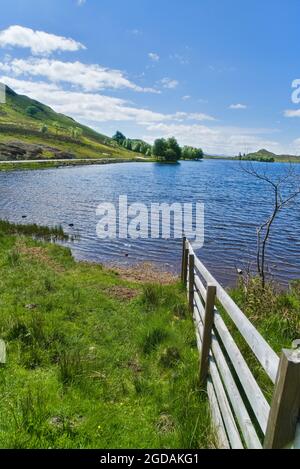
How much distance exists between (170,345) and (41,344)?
260cm

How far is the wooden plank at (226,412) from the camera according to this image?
379 centimetres

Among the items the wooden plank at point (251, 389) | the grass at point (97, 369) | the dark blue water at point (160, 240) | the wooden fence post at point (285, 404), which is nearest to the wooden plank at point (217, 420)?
the grass at point (97, 369)

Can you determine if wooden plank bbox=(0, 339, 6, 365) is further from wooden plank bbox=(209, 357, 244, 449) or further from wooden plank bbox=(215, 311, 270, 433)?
wooden plank bbox=(215, 311, 270, 433)

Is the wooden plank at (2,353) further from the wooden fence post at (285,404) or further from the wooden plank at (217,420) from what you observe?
the wooden fence post at (285,404)

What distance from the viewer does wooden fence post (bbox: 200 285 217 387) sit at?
556cm

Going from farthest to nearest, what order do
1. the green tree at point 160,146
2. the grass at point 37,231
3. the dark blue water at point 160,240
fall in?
the green tree at point 160,146
the grass at point 37,231
the dark blue water at point 160,240

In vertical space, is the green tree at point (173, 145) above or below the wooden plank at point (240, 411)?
above

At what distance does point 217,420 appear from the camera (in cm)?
454

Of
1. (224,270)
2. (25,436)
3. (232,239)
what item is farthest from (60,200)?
(25,436)

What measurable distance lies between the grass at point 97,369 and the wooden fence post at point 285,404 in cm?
183

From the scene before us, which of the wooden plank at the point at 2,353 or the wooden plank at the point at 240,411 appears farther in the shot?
the wooden plank at the point at 2,353

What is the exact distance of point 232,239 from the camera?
2489cm
